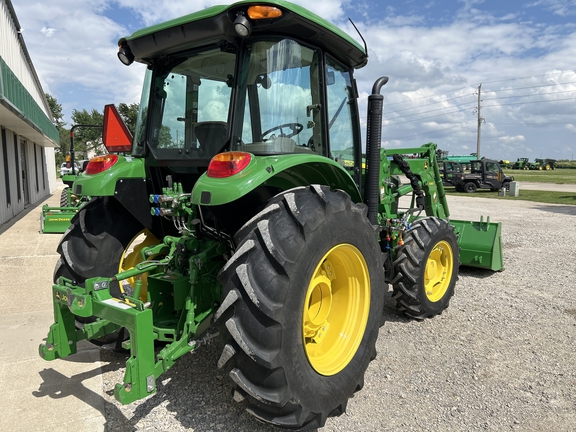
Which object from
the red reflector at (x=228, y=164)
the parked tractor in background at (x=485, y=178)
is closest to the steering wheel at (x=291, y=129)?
the red reflector at (x=228, y=164)

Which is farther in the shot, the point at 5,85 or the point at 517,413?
the point at 5,85

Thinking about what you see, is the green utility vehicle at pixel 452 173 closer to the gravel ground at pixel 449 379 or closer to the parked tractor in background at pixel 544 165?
the gravel ground at pixel 449 379

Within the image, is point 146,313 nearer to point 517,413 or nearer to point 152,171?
point 152,171

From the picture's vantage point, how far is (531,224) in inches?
452

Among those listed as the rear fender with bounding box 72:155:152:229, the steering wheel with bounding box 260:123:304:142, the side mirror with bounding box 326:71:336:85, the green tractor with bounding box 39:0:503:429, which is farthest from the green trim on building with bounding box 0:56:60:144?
the steering wheel with bounding box 260:123:304:142

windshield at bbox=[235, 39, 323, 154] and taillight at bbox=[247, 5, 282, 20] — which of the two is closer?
taillight at bbox=[247, 5, 282, 20]

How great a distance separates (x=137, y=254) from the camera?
148 inches

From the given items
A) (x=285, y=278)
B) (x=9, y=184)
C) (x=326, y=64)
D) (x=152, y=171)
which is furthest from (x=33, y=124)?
(x=285, y=278)

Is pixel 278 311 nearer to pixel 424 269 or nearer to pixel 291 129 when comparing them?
pixel 291 129

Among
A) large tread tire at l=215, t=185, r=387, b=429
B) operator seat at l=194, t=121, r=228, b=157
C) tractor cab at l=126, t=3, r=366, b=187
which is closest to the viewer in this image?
large tread tire at l=215, t=185, r=387, b=429

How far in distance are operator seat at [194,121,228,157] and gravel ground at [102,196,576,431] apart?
1701 mm

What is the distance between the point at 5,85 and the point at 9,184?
5.77 meters

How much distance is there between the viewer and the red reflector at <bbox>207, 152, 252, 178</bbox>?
8.21ft

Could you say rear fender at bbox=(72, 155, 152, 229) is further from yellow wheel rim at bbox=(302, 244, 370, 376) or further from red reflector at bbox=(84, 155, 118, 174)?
yellow wheel rim at bbox=(302, 244, 370, 376)
